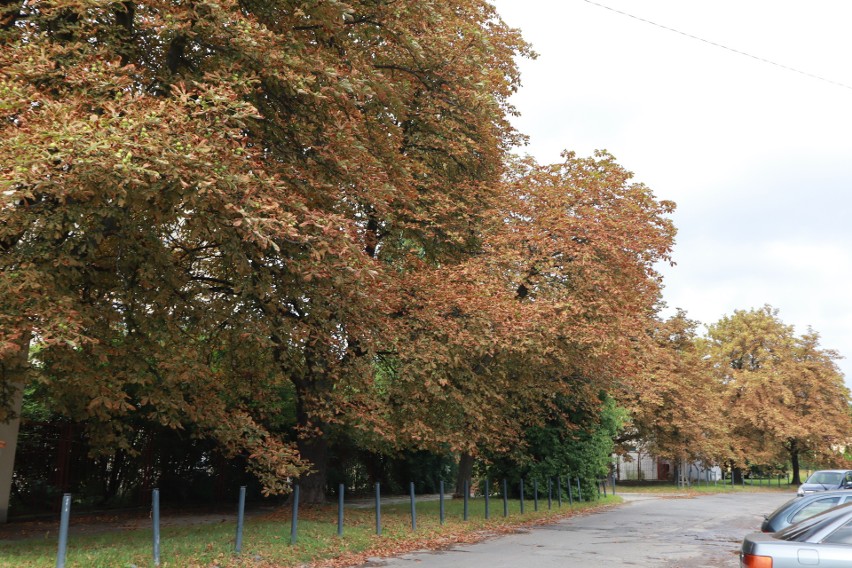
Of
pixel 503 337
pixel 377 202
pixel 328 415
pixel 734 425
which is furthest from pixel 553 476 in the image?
pixel 734 425

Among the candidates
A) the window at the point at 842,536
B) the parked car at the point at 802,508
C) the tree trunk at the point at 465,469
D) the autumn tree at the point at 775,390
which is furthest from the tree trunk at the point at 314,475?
the autumn tree at the point at 775,390

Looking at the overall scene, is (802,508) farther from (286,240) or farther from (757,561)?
(286,240)

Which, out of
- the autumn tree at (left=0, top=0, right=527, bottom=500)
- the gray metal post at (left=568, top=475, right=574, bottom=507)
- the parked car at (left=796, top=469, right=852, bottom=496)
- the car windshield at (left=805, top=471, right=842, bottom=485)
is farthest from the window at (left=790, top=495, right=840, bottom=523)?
the car windshield at (left=805, top=471, right=842, bottom=485)

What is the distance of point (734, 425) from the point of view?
50875mm

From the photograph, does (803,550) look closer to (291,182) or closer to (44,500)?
(291,182)

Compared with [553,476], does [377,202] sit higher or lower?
higher

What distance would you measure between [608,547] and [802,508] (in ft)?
13.2

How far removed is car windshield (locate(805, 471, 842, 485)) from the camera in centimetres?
2455

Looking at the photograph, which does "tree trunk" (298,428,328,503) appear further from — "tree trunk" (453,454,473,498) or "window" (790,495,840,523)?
"window" (790,495,840,523)

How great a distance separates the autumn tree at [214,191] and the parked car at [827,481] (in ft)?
50.9

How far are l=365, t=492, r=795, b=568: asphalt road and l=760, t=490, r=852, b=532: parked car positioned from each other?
1.22 metres

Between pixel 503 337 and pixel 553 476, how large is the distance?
11.7m

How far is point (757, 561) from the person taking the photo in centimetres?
645

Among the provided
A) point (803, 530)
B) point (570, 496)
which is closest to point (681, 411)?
point (570, 496)
